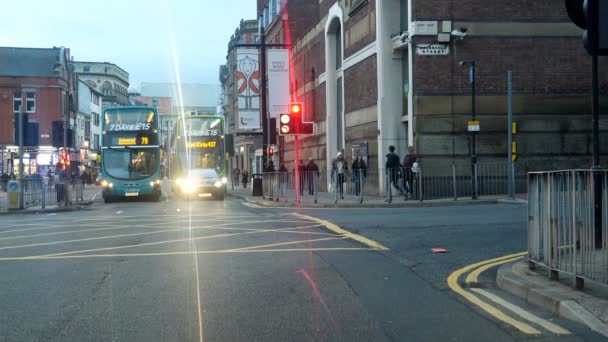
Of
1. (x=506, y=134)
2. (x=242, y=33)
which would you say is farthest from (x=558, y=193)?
(x=242, y=33)

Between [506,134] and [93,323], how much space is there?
822 inches

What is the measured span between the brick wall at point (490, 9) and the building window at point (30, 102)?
50.6 meters

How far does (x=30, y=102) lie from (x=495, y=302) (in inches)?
2592

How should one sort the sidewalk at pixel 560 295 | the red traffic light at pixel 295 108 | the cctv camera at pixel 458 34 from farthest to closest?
the cctv camera at pixel 458 34 < the red traffic light at pixel 295 108 < the sidewalk at pixel 560 295

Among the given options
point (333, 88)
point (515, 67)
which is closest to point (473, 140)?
point (515, 67)

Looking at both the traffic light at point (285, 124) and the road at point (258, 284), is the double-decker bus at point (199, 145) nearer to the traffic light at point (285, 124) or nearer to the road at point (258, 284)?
the traffic light at point (285, 124)

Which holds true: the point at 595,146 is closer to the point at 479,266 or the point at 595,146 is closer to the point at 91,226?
the point at 479,266


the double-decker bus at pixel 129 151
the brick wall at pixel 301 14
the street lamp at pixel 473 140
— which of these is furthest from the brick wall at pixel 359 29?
the brick wall at pixel 301 14

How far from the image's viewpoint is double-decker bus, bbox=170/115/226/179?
115 feet

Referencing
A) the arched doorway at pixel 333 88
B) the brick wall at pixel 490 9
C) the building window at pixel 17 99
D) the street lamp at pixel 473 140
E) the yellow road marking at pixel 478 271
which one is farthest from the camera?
the building window at pixel 17 99

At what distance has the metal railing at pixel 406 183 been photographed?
2264 cm

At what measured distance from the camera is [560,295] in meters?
6.33

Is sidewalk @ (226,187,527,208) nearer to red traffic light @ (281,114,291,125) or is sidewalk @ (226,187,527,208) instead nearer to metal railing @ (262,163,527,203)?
metal railing @ (262,163,527,203)

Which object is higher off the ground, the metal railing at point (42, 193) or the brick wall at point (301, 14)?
the brick wall at point (301, 14)
